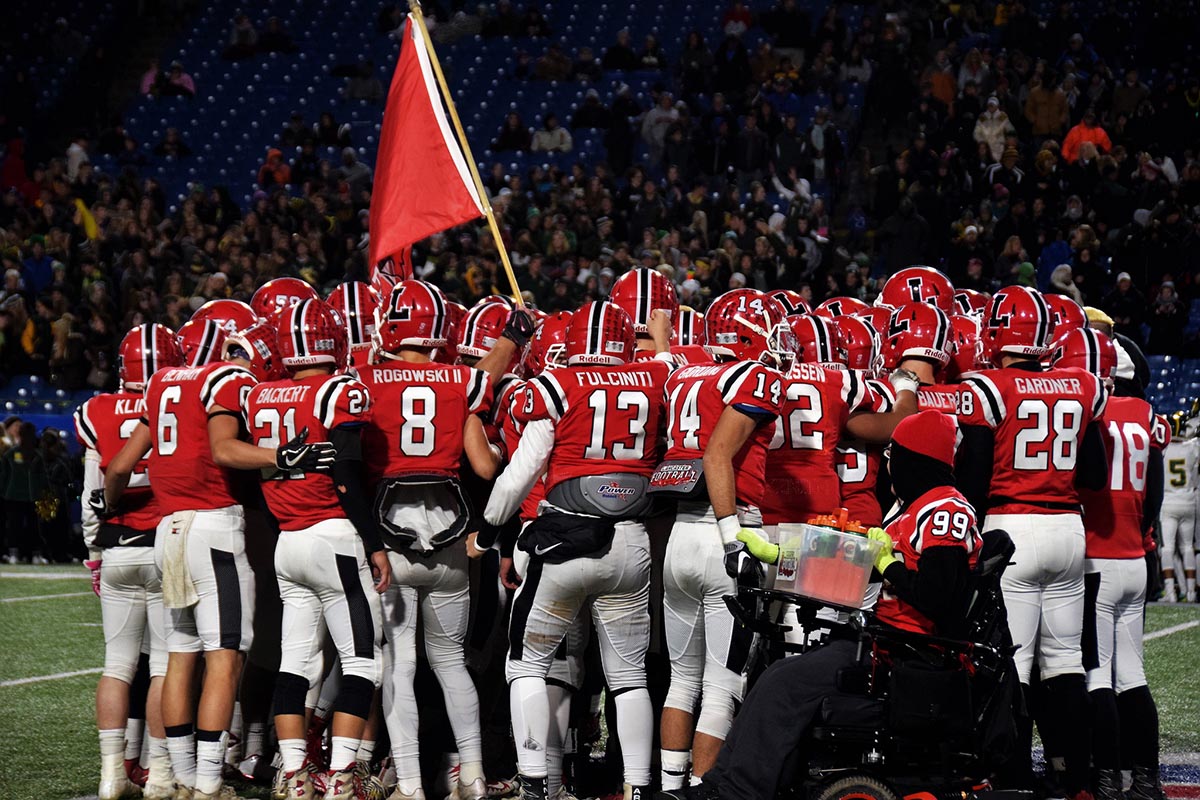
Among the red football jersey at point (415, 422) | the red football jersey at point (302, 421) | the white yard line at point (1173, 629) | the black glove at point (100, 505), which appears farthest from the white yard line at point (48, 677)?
the white yard line at point (1173, 629)

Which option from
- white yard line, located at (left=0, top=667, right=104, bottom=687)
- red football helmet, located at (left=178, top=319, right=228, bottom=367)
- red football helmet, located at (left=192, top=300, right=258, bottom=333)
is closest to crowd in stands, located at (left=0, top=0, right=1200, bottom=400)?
white yard line, located at (left=0, top=667, right=104, bottom=687)

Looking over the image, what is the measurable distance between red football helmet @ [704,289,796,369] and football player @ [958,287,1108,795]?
0.79 meters

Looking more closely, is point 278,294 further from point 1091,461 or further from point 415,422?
point 1091,461

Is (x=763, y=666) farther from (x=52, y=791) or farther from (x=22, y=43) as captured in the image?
(x=22, y=43)

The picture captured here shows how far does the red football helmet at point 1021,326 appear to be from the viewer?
6469 millimetres

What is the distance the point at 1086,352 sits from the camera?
6.79 meters

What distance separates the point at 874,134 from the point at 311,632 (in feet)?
47.1

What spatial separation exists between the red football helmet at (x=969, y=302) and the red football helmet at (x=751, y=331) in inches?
99.0

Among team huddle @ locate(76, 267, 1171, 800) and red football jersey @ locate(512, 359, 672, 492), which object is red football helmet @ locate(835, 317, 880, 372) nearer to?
team huddle @ locate(76, 267, 1171, 800)

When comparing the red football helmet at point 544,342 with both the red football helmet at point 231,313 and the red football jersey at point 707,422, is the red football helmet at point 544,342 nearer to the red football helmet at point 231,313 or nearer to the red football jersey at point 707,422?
the red football helmet at point 231,313

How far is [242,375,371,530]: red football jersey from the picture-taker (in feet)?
20.1

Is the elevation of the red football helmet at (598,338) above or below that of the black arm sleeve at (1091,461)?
above

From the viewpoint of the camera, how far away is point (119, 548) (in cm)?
685

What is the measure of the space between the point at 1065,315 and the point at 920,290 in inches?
51.2
